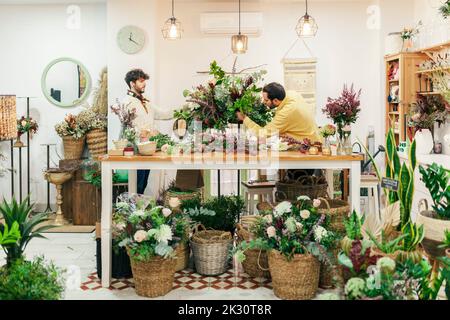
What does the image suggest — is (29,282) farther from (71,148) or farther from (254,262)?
(71,148)

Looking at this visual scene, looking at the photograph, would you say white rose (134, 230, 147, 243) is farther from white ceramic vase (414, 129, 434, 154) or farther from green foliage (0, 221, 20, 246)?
white ceramic vase (414, 129, 434, 154)

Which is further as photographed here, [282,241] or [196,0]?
[196,0]

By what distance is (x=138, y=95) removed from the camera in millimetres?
5500

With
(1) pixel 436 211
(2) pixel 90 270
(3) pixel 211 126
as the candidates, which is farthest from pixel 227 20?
(1) pixel 436 211

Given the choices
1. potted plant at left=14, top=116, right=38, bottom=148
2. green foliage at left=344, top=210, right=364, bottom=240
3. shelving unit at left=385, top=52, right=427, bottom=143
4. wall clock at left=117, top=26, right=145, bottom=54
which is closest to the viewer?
green foliage at left=344, top=210, right=364, bottom=240

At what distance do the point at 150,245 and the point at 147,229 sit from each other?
14cm

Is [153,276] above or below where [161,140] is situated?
below

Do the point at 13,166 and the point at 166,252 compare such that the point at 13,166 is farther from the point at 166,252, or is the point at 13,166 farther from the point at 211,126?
the point at 166,252

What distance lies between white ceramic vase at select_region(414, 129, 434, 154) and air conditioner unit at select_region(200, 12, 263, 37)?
Result: 8.97ft

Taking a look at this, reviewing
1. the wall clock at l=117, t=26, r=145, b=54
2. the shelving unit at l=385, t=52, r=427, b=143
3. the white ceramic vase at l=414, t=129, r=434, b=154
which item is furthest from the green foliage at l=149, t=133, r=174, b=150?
the shelving unit at l=385, t=52, r=427, b=143

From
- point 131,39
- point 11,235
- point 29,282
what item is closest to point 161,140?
point 11,235

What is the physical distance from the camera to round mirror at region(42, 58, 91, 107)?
713 centimetres

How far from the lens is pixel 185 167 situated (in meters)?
3.82
